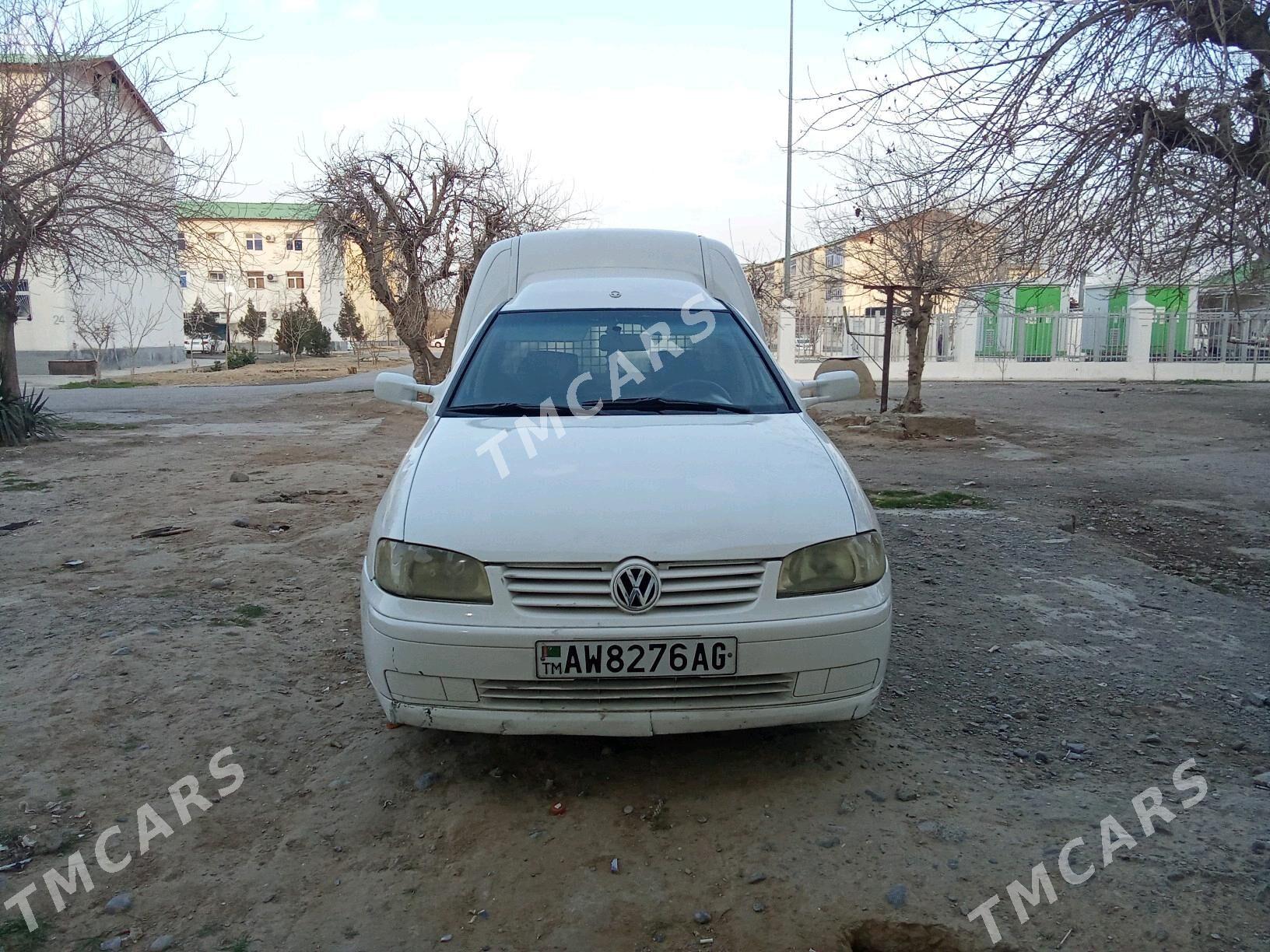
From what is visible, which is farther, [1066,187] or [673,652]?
[1066,187]

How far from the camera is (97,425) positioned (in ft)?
49.9

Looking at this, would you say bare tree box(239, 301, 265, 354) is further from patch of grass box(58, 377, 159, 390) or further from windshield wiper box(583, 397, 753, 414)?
windshield wiper box(583, 397, 753, 414)

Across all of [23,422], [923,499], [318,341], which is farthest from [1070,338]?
[318,341]

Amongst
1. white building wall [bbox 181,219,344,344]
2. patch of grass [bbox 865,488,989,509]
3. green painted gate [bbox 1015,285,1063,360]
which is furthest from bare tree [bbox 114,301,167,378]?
patch of grass [bbox 865,488,989,509]

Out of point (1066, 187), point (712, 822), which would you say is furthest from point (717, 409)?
point (1066, 187)

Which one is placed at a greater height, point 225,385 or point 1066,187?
point 1066,187

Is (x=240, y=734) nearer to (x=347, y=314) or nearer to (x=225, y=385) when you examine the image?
(x=225, y=385)

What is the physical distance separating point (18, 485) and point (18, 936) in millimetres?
8302

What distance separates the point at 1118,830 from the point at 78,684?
156 inches

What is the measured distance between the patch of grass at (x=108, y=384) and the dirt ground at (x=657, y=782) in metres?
25.7

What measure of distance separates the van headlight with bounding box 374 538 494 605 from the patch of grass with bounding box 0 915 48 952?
49.1 inches

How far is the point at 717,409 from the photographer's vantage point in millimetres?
3818

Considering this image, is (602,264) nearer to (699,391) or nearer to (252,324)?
(699,391)

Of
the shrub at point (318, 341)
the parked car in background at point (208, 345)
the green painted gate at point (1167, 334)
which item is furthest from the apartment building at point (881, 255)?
the parked car in background at point (208, 345)
